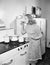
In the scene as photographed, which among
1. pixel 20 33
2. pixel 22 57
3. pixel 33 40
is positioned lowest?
pixel 22 57

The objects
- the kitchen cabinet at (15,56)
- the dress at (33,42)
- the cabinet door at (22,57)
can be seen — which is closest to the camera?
the kitchen cabinet at (15,56)

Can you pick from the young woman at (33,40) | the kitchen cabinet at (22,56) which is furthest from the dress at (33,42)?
the kitchen cabinet at (22,56)

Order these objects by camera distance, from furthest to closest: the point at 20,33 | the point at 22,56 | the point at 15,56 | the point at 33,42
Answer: the point at 20,33 → the point at 33,42 → the point at 22,56 → the point at 15,56

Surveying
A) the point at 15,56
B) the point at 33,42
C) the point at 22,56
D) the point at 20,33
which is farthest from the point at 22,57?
the point at 20,33

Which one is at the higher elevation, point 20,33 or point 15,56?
point 20,33

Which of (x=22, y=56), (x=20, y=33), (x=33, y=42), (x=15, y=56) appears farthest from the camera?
(x=20, y=33)

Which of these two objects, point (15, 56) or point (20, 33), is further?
point (20, 33)

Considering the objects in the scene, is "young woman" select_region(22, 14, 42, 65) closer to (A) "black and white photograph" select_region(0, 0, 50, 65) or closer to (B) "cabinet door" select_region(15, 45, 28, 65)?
(A) "black and white photograph" select_region(0, 0, 50, 65)

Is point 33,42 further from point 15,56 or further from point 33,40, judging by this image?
point 15,56

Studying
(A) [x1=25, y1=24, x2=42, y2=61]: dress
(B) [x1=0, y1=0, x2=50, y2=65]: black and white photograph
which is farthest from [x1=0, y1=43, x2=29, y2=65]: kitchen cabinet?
(A) [x1=25, y1=24, x2=42, y2=61]: dress

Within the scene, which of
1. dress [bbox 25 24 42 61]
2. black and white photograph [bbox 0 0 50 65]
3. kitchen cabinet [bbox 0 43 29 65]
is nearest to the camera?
kitchen cabinet [bbox 0 43 29 65]

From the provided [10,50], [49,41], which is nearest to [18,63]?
[10,50]

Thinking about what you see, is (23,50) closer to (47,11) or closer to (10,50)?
(10,50)

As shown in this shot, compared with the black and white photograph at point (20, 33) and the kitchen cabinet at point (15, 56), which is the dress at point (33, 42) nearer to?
the black and white photograph at point (20, 33)
